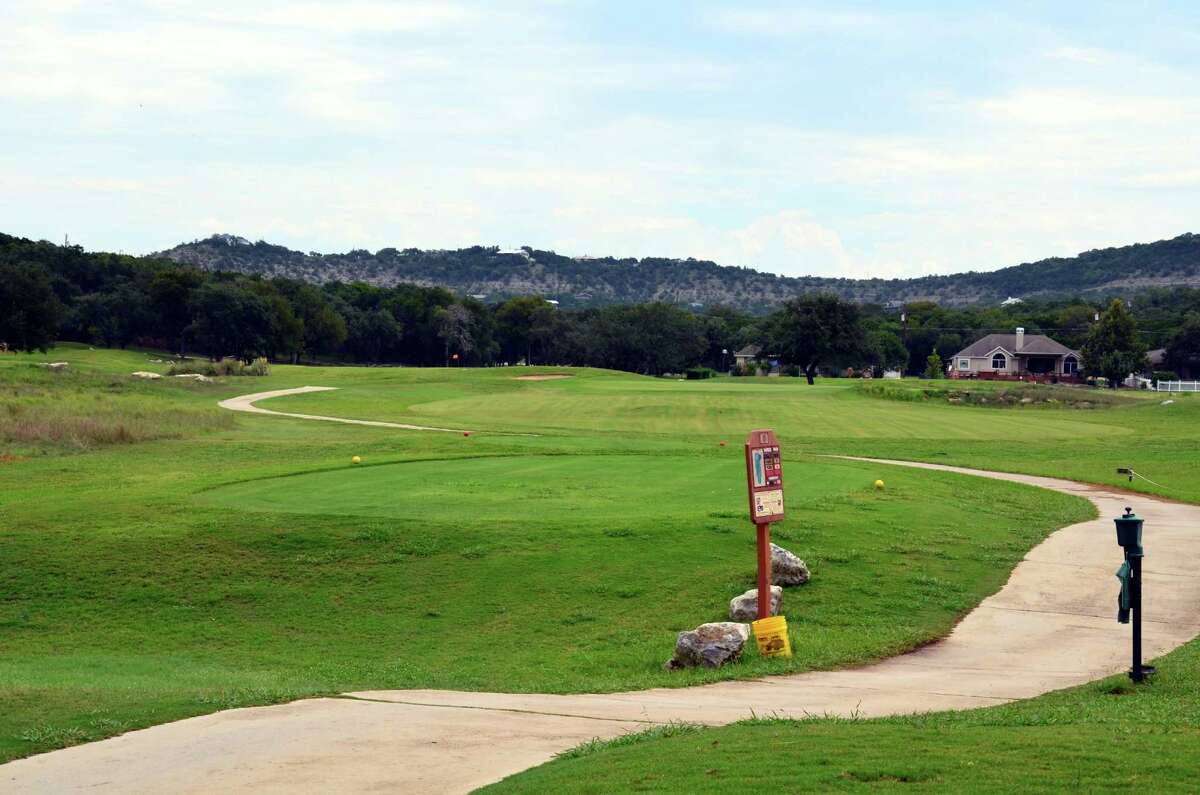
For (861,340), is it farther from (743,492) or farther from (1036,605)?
(1036,605)

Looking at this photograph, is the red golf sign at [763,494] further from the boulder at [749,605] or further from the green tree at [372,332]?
the green tree at [372,332]

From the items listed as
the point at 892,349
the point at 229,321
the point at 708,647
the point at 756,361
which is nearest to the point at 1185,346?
the point at 892,349

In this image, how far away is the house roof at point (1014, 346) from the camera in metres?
134

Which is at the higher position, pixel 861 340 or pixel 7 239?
pixel 7 239

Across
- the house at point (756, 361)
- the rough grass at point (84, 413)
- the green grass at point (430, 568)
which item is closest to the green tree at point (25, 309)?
the rough grass at point (84, 413)

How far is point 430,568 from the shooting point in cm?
1902

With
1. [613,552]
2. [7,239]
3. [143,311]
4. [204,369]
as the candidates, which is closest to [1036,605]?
[613,552]

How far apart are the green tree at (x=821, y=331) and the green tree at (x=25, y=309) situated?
57.9 m

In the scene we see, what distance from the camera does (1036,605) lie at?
18.0 metres

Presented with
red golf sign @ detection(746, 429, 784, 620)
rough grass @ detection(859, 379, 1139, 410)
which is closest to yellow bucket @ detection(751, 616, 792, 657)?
red golf sign @ detection(746, 429, 784, 620)

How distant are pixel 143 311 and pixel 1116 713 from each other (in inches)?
4830

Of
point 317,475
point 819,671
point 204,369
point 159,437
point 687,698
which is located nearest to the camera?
point 687,698

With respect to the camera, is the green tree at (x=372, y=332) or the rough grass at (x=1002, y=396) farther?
the green tree at (x=372, y=332)

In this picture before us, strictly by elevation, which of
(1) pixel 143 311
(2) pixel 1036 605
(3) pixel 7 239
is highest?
(3) pixel 7 239
